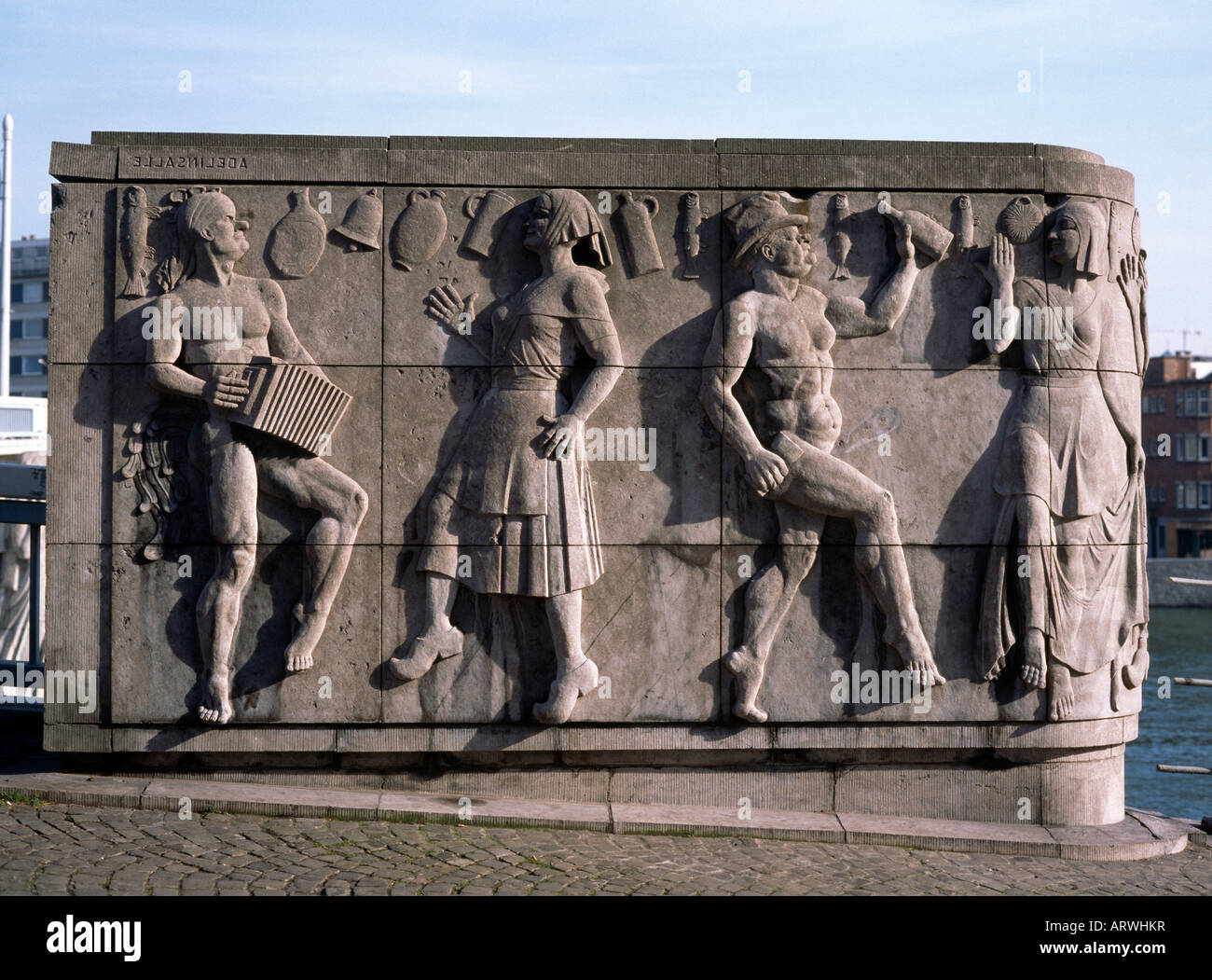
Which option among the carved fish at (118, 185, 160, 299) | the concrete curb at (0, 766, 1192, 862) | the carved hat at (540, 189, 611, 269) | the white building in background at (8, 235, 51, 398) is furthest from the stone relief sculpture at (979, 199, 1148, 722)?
the white building in background at (8, 235, 51, 398)

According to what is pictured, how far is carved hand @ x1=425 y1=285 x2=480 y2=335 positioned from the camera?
28.6 feet

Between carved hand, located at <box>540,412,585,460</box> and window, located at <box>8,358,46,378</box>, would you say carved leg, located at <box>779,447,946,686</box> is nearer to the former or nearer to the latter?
carved hand, located at <box>540,412,585,460</box>

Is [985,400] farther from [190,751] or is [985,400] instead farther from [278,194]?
[190,751]

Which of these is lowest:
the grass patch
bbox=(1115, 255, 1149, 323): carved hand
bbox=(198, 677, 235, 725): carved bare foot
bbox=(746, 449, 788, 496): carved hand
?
the grass patch

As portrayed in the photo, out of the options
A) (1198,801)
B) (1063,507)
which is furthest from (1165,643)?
(1063,507)

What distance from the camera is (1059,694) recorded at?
29.1ft

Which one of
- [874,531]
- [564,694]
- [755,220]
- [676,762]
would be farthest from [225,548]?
[874,531]

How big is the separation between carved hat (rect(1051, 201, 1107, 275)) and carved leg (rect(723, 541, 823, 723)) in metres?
2.60

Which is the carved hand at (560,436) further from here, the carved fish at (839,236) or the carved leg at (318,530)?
the carved fish at (839,236)

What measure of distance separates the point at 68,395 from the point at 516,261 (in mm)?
3061

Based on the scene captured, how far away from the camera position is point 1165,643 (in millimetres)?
34312

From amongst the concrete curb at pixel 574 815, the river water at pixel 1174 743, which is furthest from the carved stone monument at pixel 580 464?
A: the river water at pixel 1174 743

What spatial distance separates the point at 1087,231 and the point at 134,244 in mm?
6305

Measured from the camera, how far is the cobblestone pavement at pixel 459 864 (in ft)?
23.3
